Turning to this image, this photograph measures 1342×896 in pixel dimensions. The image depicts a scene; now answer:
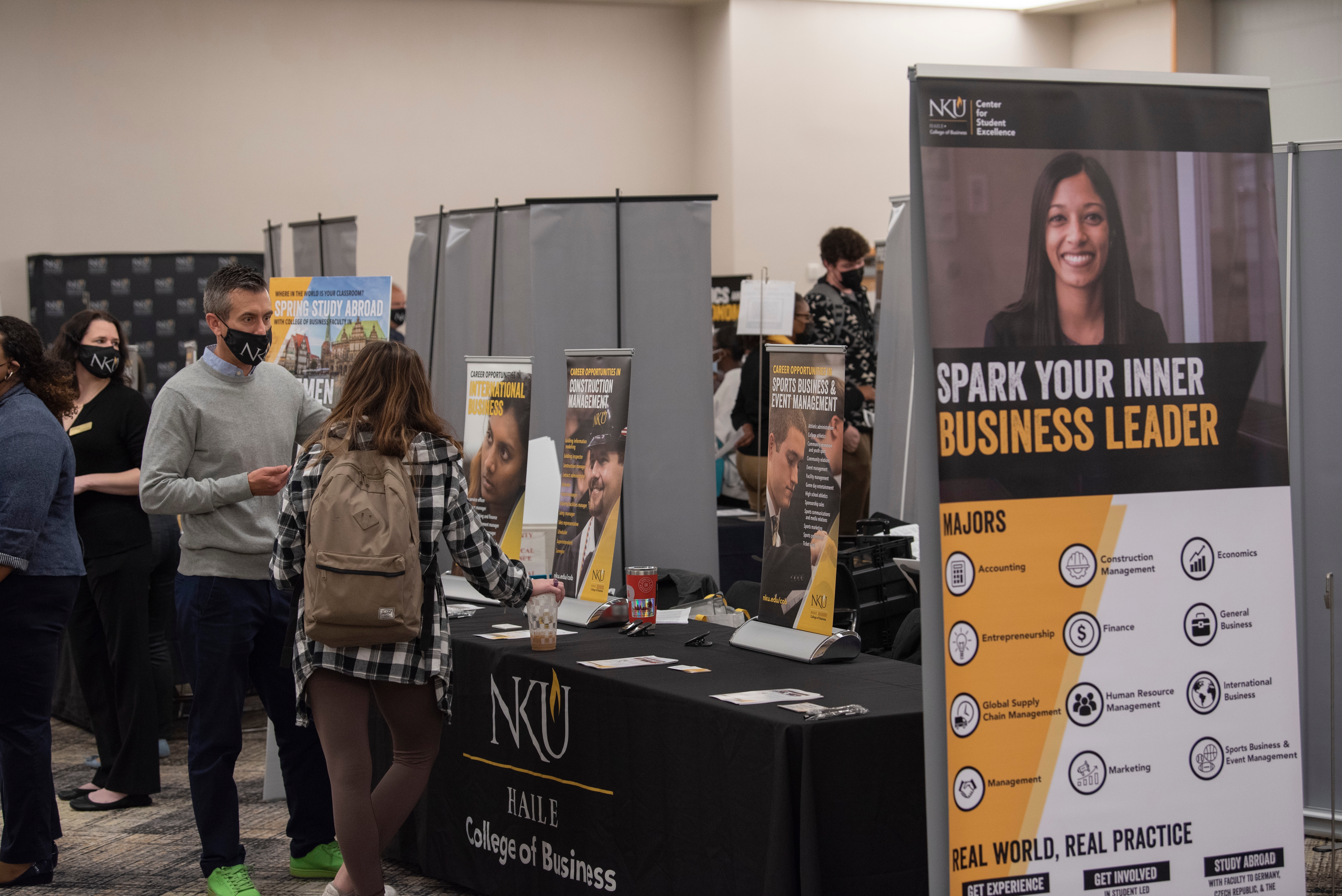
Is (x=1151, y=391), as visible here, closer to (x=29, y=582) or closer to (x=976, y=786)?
(x=976, y=786)

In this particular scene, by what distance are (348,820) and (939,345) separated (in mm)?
1560

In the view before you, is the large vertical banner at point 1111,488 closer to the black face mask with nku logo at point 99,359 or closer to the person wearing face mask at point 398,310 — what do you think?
the black face mask with nku logo at point 99,359

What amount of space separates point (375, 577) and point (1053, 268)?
1.38 metres

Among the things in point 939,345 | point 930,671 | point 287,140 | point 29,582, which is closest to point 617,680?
point 930,671

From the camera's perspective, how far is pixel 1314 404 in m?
3.53

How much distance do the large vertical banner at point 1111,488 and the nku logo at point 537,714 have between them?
1.08m

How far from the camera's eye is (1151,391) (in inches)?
81.8

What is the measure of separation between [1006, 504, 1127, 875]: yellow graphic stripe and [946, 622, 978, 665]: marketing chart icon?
163mm

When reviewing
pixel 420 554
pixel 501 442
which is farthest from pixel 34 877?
pixel 501 442

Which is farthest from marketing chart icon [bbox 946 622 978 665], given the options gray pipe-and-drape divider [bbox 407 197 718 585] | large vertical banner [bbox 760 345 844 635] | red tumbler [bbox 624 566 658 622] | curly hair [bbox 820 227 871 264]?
curly hair [bbox 820 227 871 264]

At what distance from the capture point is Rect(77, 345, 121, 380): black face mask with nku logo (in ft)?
13.0

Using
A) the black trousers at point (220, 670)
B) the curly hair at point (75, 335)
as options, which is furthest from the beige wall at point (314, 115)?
the black trousers at point (220, 670)

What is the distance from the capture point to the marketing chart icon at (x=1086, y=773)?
6.58 feet

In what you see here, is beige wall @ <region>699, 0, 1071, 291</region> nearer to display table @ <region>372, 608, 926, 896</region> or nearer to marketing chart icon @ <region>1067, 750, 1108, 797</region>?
display table @ <region>372, 608, 926, 896</region>
